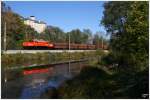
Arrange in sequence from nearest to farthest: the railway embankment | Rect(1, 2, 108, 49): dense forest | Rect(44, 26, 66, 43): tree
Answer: the railway embankment, Rect(1, 2, 108, 49): dense forest, Rect(44, 26, 66, 43): tree

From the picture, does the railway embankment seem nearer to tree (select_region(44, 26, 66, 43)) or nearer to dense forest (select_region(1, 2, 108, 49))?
dense forest (select_region(1, 2, 108, 49))

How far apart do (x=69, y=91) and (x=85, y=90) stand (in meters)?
0.58

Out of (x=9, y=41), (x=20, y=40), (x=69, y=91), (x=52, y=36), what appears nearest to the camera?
(x=69, y=91)

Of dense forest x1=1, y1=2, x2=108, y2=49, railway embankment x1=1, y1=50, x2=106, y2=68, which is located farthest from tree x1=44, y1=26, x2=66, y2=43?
railway embankment x1=1, y1=50, x2=106, y2=68

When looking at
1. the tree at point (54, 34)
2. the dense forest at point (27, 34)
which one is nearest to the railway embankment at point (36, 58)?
the dense forest at point (27, 34)

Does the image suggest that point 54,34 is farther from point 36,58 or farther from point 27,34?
point 36,58

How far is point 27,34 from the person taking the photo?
39.8 metres

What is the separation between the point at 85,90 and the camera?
32.0ft

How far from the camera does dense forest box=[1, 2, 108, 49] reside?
29.0 m

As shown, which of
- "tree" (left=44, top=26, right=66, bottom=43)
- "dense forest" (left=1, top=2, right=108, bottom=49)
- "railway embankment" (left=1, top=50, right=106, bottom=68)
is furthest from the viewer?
"tree" (left=44, top=26, right=66, bottom=43)

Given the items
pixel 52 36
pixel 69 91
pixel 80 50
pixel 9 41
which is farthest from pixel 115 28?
pixel 52 36

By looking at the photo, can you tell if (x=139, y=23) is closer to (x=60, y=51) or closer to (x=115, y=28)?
(x=115, y=28)

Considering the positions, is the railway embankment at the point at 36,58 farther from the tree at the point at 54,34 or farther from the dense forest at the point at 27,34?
the tree at the point at 54,34

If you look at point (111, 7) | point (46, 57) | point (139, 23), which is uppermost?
point (111, 7)
